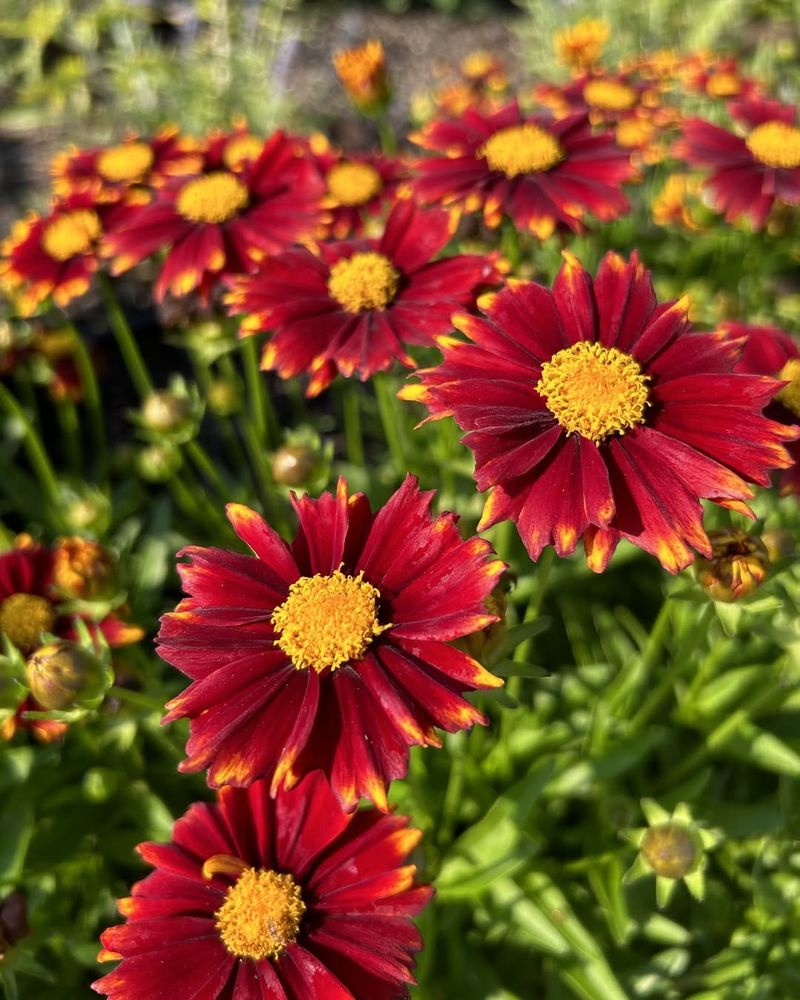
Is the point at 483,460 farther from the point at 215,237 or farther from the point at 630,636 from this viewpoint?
the point at 630,636

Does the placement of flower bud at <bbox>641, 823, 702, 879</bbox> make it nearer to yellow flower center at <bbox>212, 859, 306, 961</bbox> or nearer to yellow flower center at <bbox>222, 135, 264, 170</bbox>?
yellow flower center at <bbox>212, 859, 306, 961</bbox>

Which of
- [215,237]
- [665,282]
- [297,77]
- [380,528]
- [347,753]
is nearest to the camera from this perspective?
[347,753]

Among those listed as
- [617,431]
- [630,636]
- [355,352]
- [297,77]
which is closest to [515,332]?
[617,431]

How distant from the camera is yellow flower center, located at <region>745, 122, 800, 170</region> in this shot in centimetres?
198

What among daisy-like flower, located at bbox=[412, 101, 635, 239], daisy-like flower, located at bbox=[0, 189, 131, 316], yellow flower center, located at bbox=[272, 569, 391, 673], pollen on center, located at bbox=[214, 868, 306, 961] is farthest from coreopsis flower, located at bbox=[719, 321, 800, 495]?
daisy-like flower, located at bbox=[0, 189, 131, 316]

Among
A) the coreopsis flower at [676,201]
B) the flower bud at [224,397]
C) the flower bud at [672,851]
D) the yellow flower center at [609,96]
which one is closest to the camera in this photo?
the flower bud at [672,851]

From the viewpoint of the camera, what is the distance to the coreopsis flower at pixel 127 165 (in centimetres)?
201

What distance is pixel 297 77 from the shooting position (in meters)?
5.69

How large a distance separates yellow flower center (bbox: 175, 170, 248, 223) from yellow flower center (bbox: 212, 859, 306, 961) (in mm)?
1263

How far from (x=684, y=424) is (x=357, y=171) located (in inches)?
48.1

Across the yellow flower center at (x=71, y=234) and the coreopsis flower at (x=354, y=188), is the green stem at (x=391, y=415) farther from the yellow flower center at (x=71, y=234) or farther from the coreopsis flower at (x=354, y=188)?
the yellow flower center at (x=71, y=234)

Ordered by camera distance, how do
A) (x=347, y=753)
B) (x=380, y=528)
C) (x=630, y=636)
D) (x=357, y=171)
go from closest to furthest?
(x=347, y=753), (x=380, y=528), (x=357, y=171), (x=630, y=636)

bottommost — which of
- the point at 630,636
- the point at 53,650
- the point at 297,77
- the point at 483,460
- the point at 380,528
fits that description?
the point at 630,636

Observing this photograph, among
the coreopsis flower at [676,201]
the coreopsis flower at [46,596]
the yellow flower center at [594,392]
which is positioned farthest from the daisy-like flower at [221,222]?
the coreopsis flower at [676,201]
